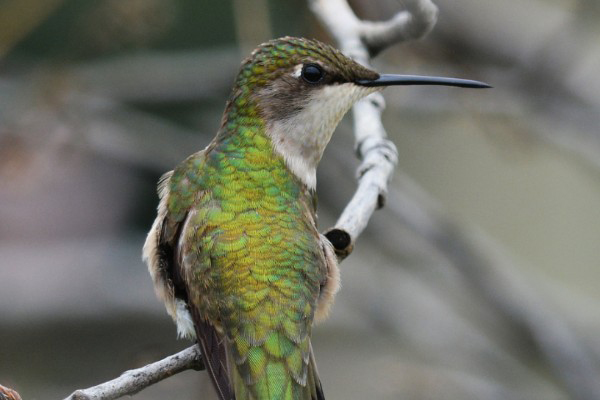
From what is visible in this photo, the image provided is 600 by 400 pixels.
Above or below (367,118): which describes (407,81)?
below

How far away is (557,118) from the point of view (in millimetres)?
6168

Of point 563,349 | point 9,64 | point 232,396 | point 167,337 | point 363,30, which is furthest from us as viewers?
point 167,337

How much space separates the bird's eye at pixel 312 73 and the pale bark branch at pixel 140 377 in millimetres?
1115

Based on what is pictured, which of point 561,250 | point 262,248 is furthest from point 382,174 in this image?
point 561,250

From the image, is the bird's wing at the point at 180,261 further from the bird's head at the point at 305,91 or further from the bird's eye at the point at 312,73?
the bird's eye at the point at 312,73

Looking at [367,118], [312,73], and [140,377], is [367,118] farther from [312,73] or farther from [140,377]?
[140,377]

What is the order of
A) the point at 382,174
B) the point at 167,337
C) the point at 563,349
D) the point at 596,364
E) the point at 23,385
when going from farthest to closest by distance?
the point at 167,337, the point at 23,385, the point at 596,364, the point at 563,349, the point at 382,174

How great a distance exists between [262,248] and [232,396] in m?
0.49

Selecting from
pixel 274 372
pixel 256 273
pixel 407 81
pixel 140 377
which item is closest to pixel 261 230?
pixel 256 273

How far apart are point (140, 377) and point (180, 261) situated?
56 centimetres

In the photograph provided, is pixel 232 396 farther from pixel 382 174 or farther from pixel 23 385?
pixel 23 385

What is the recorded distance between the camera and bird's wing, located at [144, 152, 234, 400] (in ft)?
10.2

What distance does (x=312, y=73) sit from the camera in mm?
3648

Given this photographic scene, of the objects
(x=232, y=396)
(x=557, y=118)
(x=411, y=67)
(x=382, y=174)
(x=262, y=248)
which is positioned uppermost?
(x=411, y=67)
